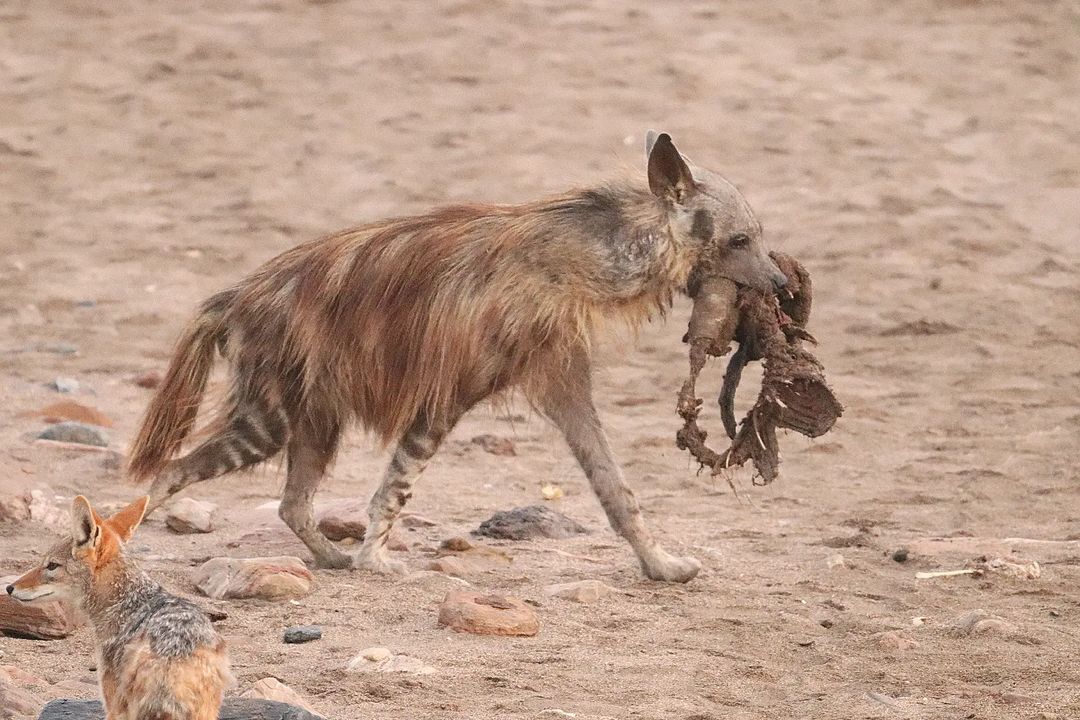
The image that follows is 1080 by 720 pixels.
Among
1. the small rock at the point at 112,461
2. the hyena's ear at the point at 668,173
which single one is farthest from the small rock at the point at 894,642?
the small rock at the point at 112,461

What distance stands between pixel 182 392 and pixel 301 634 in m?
1.70

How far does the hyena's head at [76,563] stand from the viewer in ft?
15.9

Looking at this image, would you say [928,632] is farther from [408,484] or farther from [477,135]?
[477,135]

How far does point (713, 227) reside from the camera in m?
6.88

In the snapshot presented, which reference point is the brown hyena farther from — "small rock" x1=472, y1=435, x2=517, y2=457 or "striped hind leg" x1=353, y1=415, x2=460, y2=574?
"small rock" x1=472, y1=435, x2=517, y2=457

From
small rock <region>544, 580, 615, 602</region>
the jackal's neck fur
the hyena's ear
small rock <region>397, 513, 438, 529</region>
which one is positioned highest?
the hyena's ear

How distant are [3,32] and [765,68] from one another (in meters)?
6.39

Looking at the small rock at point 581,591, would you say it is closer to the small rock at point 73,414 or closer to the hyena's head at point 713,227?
the hyena's head at point 713,227

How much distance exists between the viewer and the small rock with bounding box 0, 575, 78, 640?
583cm

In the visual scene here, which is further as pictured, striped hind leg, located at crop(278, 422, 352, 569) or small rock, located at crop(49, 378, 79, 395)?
small rock, located at crop(49, 378, 79, 395)

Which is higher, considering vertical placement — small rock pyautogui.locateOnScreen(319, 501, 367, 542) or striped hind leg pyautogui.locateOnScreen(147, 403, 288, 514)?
striped hind leg pyautogui.locateOnScreen(147, 403, 288, 514)

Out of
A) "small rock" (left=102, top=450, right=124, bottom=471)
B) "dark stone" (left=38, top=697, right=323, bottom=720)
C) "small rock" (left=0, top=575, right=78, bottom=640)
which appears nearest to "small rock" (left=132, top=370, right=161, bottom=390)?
"small rock" (left=102, top=450, right=124, bottom=471)

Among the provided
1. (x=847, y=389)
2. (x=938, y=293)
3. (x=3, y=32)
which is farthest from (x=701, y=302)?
(x=3, y=32)

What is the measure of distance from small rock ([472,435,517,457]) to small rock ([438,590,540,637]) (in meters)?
3.08
